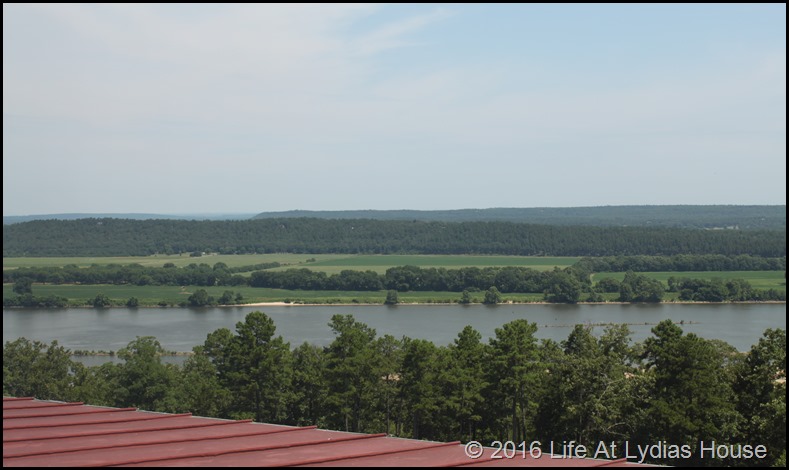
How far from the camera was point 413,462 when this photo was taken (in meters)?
4.96

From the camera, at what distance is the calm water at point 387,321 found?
33062mm

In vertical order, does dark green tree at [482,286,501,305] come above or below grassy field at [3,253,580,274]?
below

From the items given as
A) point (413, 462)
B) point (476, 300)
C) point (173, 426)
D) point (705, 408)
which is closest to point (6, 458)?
point (173, 426)

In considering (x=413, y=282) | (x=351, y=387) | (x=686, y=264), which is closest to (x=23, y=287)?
(x=413, y=282)

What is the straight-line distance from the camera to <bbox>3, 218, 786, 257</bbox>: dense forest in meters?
79.8

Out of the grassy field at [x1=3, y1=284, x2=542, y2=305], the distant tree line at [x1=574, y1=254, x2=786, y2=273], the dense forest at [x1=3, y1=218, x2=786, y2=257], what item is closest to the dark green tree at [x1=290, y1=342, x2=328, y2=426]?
the grassy field at [x1=3, y1=284, x2=542, y2=305]

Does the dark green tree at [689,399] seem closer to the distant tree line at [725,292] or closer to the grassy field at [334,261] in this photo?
the distant tree line at [725,292]

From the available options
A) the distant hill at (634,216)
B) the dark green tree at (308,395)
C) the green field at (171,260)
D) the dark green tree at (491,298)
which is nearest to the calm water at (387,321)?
the dark green tree at (491,298)

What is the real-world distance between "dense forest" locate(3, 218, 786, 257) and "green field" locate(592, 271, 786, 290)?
959cm

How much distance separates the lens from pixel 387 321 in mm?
39188

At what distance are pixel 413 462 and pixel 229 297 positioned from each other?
4661 cm

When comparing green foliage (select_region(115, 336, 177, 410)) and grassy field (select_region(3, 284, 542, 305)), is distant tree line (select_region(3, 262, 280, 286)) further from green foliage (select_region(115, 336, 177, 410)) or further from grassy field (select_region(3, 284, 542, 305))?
green foliage (select_region(115, 336, 177, 410))

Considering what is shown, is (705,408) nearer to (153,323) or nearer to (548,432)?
(548,432)

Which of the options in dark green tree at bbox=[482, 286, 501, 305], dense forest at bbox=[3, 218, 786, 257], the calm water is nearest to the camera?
the calm water
